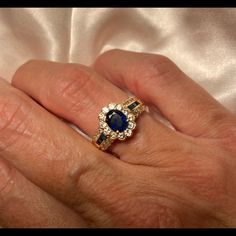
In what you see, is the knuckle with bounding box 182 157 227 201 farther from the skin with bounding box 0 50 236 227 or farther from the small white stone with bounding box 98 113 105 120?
the small white stone with bounding box 98 113 105 120

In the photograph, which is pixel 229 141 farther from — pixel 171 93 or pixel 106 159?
pixel 106 159

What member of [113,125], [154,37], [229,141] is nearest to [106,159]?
[113,125]

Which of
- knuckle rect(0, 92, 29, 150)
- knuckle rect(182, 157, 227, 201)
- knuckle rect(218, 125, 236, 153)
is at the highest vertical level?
Answer: knuckle rect(0, 92, 29, 150)

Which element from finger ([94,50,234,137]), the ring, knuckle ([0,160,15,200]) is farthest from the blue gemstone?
knuckle ([0,160,15,200])

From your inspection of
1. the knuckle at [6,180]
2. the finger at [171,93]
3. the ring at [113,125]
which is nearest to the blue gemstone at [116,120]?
the ring at [113,125]

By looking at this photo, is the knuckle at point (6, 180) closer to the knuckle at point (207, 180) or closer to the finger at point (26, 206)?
the finger at point (26, 206)

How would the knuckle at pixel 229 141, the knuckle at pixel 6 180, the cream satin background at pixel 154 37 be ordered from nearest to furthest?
the knuckle at pixel 6 180 → the knuckle at pixel 229 141 → the cream satin background at pixel 154 37
